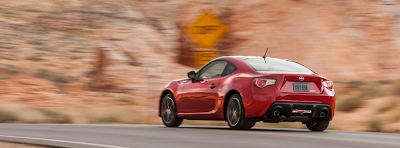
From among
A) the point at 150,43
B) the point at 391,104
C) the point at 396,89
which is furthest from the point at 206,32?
the point at 150,43

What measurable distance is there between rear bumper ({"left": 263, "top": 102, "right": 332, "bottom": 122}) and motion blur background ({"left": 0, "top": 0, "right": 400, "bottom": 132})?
16055 millimetres

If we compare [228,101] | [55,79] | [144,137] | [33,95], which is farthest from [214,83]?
[55,79]

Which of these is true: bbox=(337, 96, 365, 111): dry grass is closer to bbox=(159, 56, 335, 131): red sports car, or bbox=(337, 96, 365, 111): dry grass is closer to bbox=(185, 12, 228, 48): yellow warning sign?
bbox=(185, 12, 228, 48): yellow warning sign

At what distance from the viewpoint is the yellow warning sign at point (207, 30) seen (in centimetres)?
1980

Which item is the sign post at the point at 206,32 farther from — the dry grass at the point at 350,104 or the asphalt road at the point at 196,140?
the dry grass at the point at 350,104

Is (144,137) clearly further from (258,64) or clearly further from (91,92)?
(91,92)

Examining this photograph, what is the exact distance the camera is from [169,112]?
1662 centimetres

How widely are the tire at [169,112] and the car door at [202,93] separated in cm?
49

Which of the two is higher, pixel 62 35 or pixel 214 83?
pixel 62 35

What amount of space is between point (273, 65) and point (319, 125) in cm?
152

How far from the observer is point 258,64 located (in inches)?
581

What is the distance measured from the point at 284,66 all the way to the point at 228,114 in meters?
1.43

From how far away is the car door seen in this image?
15.1 metres

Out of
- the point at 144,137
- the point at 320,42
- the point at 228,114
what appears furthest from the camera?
the point at 320,42
